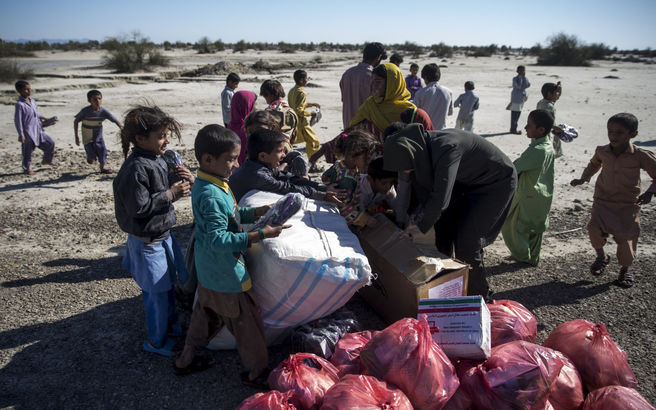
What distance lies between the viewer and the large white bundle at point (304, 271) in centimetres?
265

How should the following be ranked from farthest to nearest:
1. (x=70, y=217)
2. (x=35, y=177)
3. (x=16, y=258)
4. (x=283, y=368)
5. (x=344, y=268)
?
1. (x=35, y=177)
2. (x=70, y=217)
3. (x=16, y=258)
4. (x=344, y=268)
5. (x=283, y=368)

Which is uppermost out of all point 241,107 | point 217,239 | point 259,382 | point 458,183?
point 241,107

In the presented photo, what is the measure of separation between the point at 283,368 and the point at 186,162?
6631 millimetres

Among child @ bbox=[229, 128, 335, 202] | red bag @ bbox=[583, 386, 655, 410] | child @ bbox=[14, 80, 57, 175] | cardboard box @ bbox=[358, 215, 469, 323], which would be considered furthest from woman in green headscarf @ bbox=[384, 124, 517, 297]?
child @ bbox=[14, 80, 57, 175]

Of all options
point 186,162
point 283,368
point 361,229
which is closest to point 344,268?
point 283,368

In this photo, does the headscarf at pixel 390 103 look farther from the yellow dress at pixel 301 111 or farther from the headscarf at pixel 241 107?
the yellow dress at pixel 301 111

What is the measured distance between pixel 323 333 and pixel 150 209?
1389 mm

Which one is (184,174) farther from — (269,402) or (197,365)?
(269,402)

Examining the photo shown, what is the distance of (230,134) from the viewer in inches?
103

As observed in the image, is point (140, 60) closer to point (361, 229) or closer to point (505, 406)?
point (361, 229)

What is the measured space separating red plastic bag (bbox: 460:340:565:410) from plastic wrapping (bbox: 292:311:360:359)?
90 centimetres

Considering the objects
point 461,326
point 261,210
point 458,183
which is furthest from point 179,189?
point 458,183

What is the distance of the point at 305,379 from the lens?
7.86ft

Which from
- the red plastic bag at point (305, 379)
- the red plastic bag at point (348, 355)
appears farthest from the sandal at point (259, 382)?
the red plastic bag at point (348, 355)
